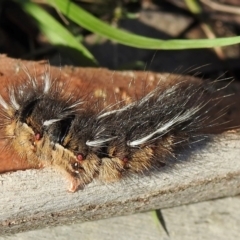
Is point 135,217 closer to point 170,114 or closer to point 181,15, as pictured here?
point 170,114

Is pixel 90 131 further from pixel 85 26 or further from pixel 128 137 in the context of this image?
pixel 85 26

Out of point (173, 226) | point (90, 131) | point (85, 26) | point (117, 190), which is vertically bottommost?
point (173, 226)

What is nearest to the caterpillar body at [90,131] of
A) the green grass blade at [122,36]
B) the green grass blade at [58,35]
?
the green grass blade at [122,36]

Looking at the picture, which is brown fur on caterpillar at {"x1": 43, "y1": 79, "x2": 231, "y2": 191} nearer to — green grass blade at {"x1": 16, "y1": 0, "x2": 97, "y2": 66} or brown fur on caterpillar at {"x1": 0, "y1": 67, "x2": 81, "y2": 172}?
brown fur on caterpillar at {"x1": 0, "y1": 67, "x2": 81, "y2": 172}

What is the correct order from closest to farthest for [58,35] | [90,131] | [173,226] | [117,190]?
[90,131] → [117,190] → [173,226] → [58,35]

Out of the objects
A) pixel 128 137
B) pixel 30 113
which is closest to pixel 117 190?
pixel 128 137

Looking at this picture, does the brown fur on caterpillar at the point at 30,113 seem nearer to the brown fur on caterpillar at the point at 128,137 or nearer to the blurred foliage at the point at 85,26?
the brown fur on caterpillar at the point at 128,137
